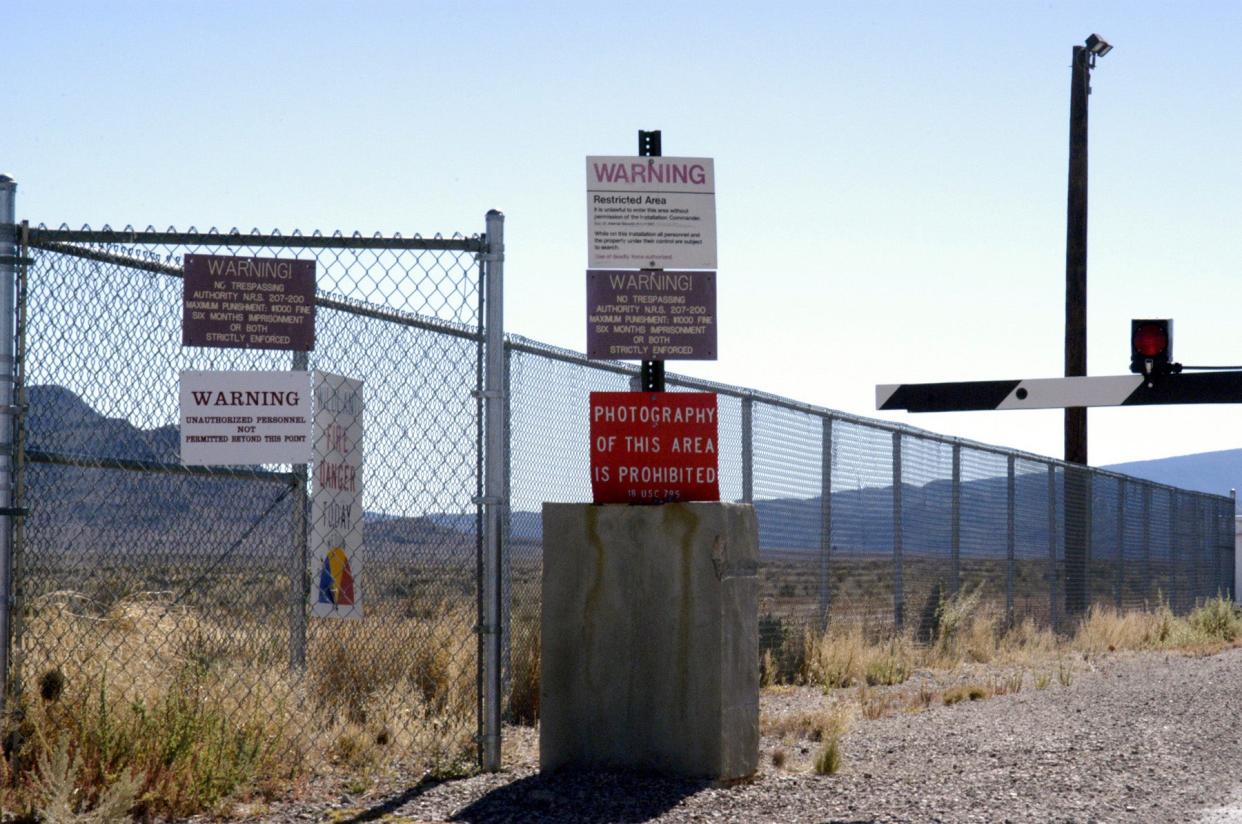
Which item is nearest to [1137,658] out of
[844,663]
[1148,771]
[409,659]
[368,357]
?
[844,663]

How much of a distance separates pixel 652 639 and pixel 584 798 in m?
0.93

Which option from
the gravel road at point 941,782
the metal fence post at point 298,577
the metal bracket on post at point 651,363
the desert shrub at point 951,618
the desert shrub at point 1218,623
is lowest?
the desert shrub at point 1218,623

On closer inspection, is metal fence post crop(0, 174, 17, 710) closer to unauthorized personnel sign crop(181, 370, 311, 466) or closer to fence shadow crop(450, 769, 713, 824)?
unauthorized personnel sign crop(181, 370, 311, 466)

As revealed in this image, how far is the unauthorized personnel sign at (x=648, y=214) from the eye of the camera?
889 centimetres

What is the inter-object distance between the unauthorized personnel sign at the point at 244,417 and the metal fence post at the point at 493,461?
39.3 inches

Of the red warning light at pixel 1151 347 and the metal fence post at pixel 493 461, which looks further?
the red warning light at pixel 1151 347

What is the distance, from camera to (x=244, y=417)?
785 cm

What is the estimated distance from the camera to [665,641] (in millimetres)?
8430

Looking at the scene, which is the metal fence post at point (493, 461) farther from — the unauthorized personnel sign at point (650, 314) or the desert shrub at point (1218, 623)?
the desert shrub at point (1218, 623)

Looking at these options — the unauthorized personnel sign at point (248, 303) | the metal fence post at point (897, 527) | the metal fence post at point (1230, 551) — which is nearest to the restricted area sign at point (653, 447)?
the unauthorized personnel sign at point (248, 303)

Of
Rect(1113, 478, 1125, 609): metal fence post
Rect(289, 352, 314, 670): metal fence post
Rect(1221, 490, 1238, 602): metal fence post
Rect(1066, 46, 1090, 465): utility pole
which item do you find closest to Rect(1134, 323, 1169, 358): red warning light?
Rect(289, 352, 314, 670): metal fence post

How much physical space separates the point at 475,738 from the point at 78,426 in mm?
2658

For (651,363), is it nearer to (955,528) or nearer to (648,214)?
(648,214)

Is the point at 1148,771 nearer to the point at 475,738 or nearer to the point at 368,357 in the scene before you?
the point at 475,738
